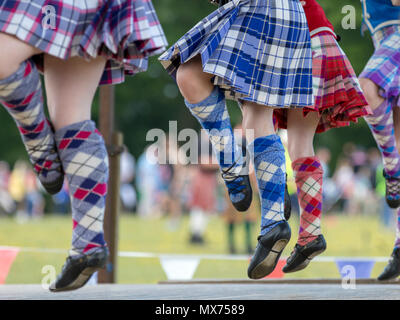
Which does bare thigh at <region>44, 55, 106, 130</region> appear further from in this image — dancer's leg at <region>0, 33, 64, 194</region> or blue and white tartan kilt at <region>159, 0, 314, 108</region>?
blue and white tartan kilt at <region>159, 0, 314, 108</region>

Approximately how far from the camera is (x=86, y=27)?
231 centimetres

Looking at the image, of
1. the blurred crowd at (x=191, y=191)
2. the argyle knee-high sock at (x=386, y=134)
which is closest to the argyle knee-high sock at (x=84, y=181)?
the argyle knee-high sock at (x=386, y=134)

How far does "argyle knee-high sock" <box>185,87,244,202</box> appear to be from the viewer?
2.59 metres

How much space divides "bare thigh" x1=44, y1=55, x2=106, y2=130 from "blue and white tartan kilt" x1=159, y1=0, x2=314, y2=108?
1.01 feet

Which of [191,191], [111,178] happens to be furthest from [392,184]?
[191,191]

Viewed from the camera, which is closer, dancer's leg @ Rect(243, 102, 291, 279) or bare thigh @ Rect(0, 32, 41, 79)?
bare thigh @ Rect(0, 32, 41, 79)

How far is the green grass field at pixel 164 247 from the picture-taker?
654cm

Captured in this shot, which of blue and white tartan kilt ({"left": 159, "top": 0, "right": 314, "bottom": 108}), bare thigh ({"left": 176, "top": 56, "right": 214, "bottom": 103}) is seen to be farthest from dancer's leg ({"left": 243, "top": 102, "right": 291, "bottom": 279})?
bare thigh ({"left": 176, "top": 56, "right": 214, "bottom": 103})

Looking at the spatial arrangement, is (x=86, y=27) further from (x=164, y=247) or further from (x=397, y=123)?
(x=164, y=247)

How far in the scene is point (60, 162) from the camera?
249 cm

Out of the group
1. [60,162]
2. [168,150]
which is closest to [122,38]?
[60,162]

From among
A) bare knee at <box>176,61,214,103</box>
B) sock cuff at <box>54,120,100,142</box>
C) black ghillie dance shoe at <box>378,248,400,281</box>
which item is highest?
bare knee at <box>176,61,214,103</box>

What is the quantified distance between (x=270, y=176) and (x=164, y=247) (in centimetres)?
629
